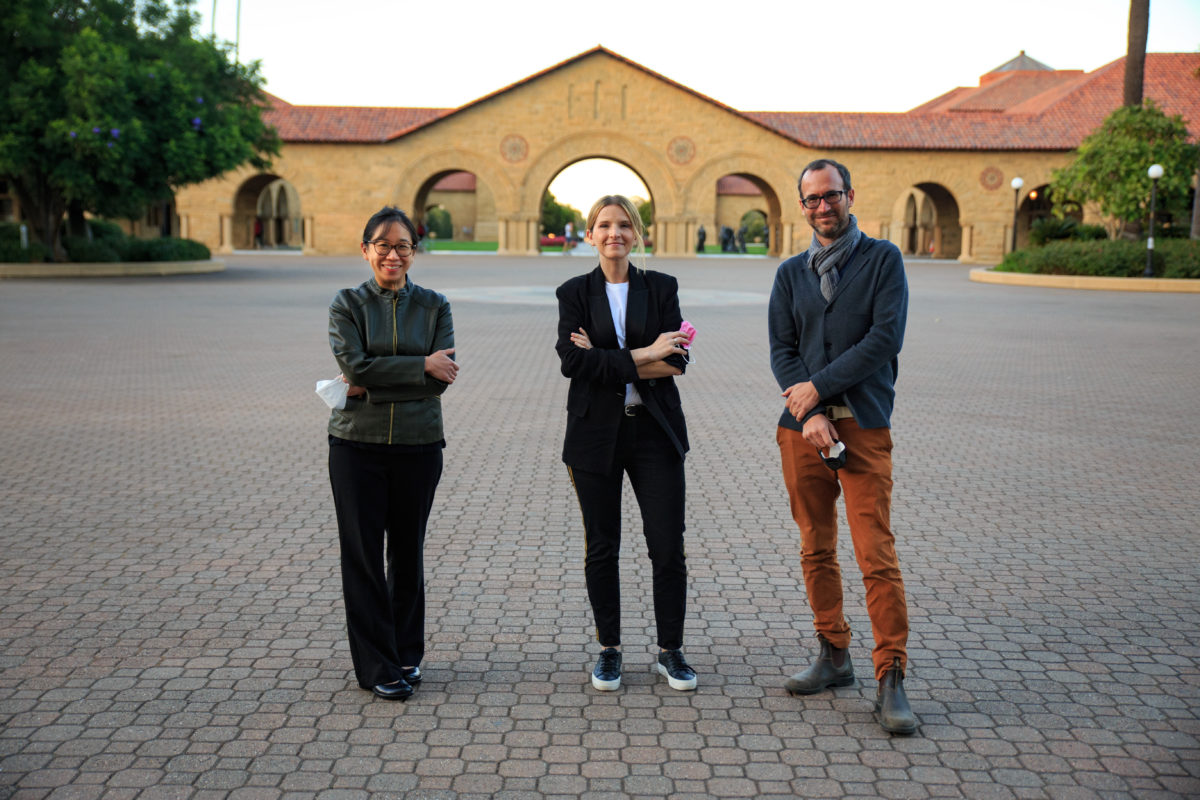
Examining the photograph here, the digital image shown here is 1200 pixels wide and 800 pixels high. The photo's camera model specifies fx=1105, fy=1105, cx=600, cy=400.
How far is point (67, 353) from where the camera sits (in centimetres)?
1423

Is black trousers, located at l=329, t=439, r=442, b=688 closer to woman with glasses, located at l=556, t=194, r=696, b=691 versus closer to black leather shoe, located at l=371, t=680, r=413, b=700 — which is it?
black leather shoe, located at l=371, t=680, r=413, b=700

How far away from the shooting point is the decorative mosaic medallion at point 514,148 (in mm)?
51781

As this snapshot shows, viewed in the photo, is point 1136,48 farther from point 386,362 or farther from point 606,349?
point 386,362

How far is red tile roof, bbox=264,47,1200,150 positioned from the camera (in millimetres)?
51375

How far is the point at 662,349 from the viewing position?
12.9 feet

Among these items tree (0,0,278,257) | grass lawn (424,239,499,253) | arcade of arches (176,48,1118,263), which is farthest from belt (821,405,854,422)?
grass lawn (424,239,499,253)

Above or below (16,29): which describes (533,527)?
below

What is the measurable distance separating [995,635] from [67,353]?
42.3 ft

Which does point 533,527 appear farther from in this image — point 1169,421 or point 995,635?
point 1169,421

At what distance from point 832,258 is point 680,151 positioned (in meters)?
49.0

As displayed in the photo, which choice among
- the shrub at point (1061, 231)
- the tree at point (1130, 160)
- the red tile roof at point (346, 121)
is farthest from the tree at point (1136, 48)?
the red tile roof at point (346, 121)

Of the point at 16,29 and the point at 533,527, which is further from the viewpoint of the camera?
the point at 16,29

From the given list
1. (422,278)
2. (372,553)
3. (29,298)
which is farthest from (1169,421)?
(422,278)

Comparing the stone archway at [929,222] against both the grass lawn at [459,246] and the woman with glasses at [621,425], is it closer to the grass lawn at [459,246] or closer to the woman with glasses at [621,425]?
the grass lawn at [459,246]
